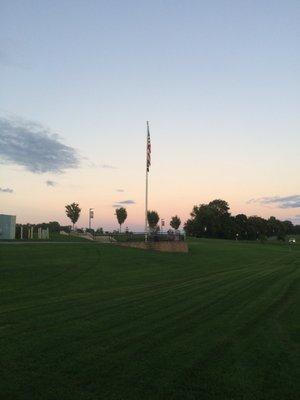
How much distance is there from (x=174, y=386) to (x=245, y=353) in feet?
7.13

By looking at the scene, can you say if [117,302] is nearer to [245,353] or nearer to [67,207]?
[245,353]

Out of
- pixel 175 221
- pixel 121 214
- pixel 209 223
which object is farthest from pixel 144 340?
pixel 209 223

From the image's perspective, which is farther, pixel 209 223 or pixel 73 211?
pixel 209 223

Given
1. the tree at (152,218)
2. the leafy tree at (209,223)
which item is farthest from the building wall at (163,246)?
the leafy tree at (209,223)

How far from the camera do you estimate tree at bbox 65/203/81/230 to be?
80.6 m

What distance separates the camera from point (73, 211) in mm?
80500

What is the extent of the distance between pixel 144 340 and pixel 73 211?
240ft

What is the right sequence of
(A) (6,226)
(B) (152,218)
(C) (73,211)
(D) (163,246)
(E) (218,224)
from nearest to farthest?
(D) (163,246)
(A) (6,226)
(C) (73,211)
(B) (152,218)
(E) (218,224)

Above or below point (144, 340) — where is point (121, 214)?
above

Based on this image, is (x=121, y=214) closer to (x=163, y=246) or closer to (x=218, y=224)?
(x=163, y=246)

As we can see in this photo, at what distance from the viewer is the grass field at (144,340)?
245 inches

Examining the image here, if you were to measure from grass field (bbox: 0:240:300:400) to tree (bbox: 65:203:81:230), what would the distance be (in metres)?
62.8

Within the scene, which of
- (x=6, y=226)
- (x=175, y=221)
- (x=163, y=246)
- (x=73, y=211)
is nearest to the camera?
(x=163, y=246)

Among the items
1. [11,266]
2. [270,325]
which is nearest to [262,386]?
[270,325]
